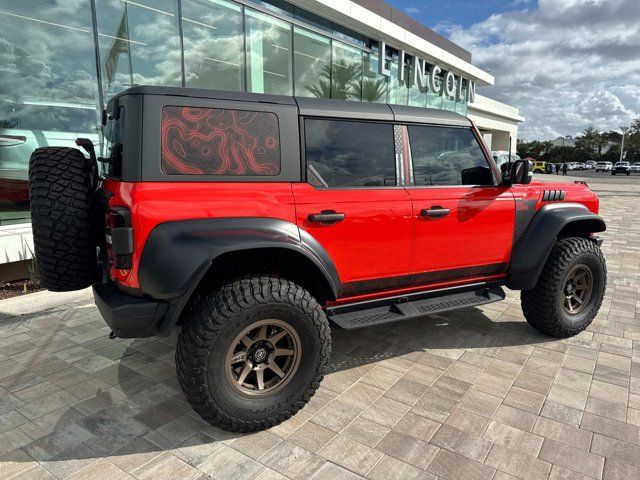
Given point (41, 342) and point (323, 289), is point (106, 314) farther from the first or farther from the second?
point (41, 342)

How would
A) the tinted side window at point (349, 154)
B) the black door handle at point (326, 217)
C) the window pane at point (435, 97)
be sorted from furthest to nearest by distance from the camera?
the window pane at point (435, 97), the tinted side window at point (349, 154), the black door handle at point (326, 217)

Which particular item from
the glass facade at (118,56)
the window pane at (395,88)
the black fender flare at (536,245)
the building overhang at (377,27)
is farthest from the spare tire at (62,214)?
the window pane at (395,88)

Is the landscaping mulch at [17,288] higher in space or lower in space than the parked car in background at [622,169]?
lower

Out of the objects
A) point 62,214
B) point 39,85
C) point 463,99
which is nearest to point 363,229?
point 62,214

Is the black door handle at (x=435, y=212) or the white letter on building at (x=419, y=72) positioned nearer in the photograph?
the black door handle at (x=435, y=212)

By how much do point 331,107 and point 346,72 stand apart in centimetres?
Answer: 1114

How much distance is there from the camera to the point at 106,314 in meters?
2.38

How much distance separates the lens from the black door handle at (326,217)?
2624 millimetres

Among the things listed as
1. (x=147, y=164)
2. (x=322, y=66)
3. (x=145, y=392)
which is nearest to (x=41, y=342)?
(x=145, y=392)

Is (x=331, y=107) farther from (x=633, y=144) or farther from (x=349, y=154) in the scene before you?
(x=633, y=144)

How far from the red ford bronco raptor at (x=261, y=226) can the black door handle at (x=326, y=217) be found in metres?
0.01

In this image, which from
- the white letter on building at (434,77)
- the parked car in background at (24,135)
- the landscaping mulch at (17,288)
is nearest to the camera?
the landscaping mulch at (17,288)

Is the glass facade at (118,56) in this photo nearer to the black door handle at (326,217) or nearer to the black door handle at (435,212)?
the black door handle at (326,217)

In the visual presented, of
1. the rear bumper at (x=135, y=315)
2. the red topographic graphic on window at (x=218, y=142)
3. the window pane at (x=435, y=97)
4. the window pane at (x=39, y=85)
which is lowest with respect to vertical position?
the rear bumper at (x=135, y=315)
